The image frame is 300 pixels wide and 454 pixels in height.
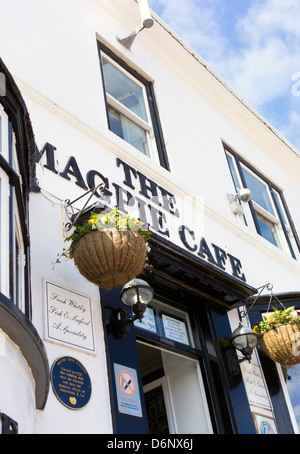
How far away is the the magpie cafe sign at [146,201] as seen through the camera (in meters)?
6.53

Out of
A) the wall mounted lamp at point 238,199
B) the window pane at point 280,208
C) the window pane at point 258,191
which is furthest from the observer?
the window pane at point 280,208

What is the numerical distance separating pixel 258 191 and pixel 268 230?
79cm

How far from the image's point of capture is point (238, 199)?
32.3ft

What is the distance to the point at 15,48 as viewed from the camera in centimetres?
692

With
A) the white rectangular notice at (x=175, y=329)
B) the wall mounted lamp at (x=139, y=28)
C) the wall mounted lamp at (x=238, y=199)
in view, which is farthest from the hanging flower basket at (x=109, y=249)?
the wall mounted lamp at (x=139, y=28)

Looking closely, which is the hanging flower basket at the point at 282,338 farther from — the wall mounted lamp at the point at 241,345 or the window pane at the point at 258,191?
the window pane at the point at 258,191

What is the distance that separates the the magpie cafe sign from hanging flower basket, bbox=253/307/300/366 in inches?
49.3

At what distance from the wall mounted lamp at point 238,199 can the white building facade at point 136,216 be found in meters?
0.03

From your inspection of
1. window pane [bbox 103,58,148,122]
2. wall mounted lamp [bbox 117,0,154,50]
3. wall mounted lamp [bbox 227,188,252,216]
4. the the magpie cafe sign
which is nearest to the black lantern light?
the the magpie cafe sign

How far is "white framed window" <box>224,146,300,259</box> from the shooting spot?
10.6 metres

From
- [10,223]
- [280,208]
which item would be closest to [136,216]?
[10,223]

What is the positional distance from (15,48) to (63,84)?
0.73 meters

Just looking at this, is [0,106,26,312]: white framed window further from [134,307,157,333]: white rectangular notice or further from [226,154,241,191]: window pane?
[226,154,241,191]: window pane
